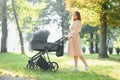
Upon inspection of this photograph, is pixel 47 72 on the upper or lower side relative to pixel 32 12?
lower

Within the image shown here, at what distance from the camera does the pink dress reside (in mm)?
13797

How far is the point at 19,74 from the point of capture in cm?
1257

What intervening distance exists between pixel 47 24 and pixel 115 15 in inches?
1421

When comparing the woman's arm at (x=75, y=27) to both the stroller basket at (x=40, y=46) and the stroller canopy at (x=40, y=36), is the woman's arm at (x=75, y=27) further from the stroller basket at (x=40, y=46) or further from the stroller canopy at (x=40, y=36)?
the stroller canopy at (x=40, y=36)

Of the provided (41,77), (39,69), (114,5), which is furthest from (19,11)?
(41,77)

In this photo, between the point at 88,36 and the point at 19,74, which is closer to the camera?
the point at 19,74

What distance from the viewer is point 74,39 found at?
1397 centimetres

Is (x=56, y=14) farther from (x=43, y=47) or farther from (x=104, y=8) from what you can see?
(x=43, y=47)

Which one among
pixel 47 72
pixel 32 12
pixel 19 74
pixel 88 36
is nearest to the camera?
pixel 19 74

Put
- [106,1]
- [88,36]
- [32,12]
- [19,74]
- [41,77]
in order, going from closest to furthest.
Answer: [41,77]
[19,74]
[106,1]
[32,12]
[88,36]

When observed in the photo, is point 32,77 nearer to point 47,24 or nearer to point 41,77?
point 41,77

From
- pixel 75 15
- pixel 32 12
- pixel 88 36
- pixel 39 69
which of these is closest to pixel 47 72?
pixel 39 69

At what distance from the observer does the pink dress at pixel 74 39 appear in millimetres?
13797

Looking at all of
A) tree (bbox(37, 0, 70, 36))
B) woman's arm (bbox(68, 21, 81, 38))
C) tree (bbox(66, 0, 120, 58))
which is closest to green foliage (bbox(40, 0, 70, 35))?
Result: tree (bbox(37, 0, 70, 36))
